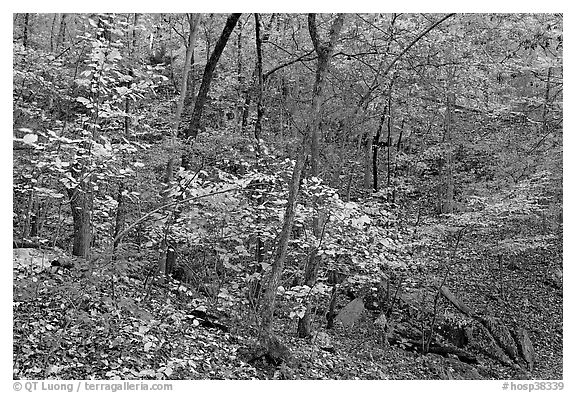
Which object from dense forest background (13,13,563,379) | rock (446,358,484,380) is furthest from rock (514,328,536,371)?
rock (446,358,484,380)

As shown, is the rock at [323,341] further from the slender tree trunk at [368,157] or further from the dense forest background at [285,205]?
the slender tree trunk at [368,157]

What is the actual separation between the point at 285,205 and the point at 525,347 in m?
5.68

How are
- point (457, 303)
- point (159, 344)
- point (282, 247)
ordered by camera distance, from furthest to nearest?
1. point (457, 303)
2. point (282, 247)
3. point (159, 344)

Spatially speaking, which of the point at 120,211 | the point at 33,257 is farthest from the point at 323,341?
the point at 33,257

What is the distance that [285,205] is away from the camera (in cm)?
655

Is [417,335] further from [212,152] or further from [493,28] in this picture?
[493,28]

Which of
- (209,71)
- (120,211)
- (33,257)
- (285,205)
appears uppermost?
(209,71)

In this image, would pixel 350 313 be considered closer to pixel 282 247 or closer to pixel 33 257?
pixel 282 247

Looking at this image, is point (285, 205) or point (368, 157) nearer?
point (285, 205)

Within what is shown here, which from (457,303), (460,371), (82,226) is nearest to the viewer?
(82,226)

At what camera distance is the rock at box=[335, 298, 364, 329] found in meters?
8.69

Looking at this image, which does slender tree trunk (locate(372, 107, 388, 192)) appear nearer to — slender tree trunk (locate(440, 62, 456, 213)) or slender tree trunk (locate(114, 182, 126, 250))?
slender tree trunk (locate(440, 62, 456, 213))

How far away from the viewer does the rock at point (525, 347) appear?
29.0 feet

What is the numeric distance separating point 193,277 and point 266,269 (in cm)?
153
